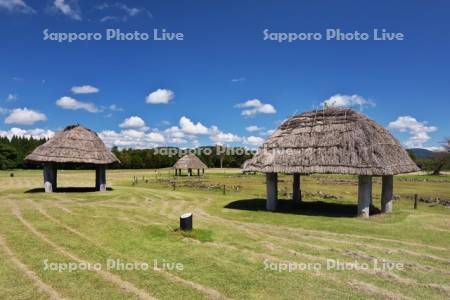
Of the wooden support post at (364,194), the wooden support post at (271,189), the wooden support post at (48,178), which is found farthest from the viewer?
the wooden support post at (48,178)

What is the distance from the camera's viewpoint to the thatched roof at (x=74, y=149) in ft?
89.8

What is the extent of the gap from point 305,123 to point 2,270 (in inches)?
673

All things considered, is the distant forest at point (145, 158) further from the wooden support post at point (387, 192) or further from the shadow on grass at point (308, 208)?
the wooden support post at point (387, 192)

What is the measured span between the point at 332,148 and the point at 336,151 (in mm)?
314

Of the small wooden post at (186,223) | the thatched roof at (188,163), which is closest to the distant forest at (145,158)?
Answer: the thatched roof at (188,163)

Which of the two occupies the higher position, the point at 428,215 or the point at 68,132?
the point at 68,132

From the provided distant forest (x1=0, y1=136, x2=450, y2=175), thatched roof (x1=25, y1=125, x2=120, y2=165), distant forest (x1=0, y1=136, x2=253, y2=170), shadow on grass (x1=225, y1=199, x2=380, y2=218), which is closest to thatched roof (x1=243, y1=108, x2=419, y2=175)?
shadow on grass (x1=225, y1=199, x2=380, y2=218)

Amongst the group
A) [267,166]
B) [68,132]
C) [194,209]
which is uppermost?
[68,132]

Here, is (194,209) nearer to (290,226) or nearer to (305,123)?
(290,226)

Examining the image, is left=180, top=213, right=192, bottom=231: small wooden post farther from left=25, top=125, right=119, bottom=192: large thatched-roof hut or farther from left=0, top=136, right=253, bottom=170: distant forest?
left=0, top=136, right=253, bottom=170: distant forest

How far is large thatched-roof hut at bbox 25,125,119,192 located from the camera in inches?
1078

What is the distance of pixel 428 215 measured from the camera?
20109mm

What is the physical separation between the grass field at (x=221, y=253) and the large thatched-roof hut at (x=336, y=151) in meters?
2.32

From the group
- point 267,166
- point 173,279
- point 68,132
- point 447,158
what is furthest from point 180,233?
point 447,158
